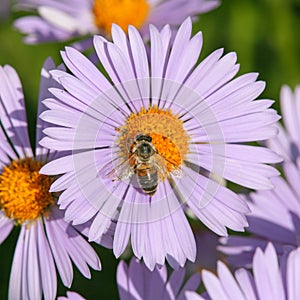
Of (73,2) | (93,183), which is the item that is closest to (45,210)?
(93,183)

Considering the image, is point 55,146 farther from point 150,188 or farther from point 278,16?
point 278,16

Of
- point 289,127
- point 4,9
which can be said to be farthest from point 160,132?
point 4,9

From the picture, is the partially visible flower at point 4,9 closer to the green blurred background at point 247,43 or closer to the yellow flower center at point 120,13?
the green blurred background at point 247,43

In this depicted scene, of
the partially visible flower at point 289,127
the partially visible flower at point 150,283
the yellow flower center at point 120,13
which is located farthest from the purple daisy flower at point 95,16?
the partially visible flower at point 150,283

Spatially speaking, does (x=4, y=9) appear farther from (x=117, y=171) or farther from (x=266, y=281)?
(x=266, y=281)

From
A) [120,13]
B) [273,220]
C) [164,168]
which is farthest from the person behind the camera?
[120,13]

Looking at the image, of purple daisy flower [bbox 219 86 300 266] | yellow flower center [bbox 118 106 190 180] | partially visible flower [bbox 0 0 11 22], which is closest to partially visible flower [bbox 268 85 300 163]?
purple daisy flower [bbox 219 86 300 266]
